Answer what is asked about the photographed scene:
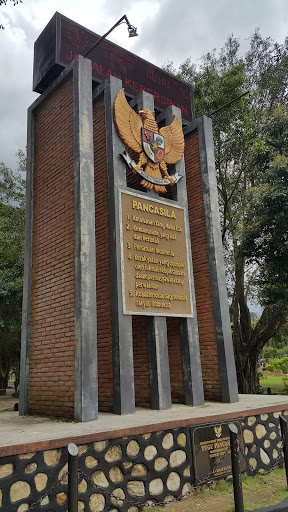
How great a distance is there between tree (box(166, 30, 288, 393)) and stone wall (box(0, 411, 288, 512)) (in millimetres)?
7832

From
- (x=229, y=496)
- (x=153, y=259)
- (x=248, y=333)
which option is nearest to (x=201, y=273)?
(x=153, y=259)

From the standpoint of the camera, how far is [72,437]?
4430mm

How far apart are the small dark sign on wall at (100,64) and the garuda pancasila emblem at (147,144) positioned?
5.66 ft

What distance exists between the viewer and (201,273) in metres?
9.44

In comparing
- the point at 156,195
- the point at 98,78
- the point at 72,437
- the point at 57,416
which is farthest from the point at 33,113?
the point at 72,437

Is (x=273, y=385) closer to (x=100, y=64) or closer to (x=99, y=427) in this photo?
(x=100, y=64)

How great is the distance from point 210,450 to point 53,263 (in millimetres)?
4321

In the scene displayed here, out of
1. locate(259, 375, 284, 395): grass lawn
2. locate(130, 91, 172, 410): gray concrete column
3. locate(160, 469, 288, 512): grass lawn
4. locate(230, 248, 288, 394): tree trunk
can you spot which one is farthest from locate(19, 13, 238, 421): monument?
locate(259, 375, 284, 395): grass lawn

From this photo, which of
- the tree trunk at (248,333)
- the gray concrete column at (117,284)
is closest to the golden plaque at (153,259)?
the gray concrete column at (117,284)

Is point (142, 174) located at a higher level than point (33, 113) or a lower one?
lower

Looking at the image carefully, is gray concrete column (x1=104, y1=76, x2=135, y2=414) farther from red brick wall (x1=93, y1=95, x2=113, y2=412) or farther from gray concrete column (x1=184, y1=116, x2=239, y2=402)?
gray concrete column (x1=184, y1=116, x2=239, y2=402)

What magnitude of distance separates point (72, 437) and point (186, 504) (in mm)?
1875

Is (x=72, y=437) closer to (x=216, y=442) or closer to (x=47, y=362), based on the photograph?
(x=216, y=442)

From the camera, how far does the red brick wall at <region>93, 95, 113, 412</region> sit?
23.8ft
